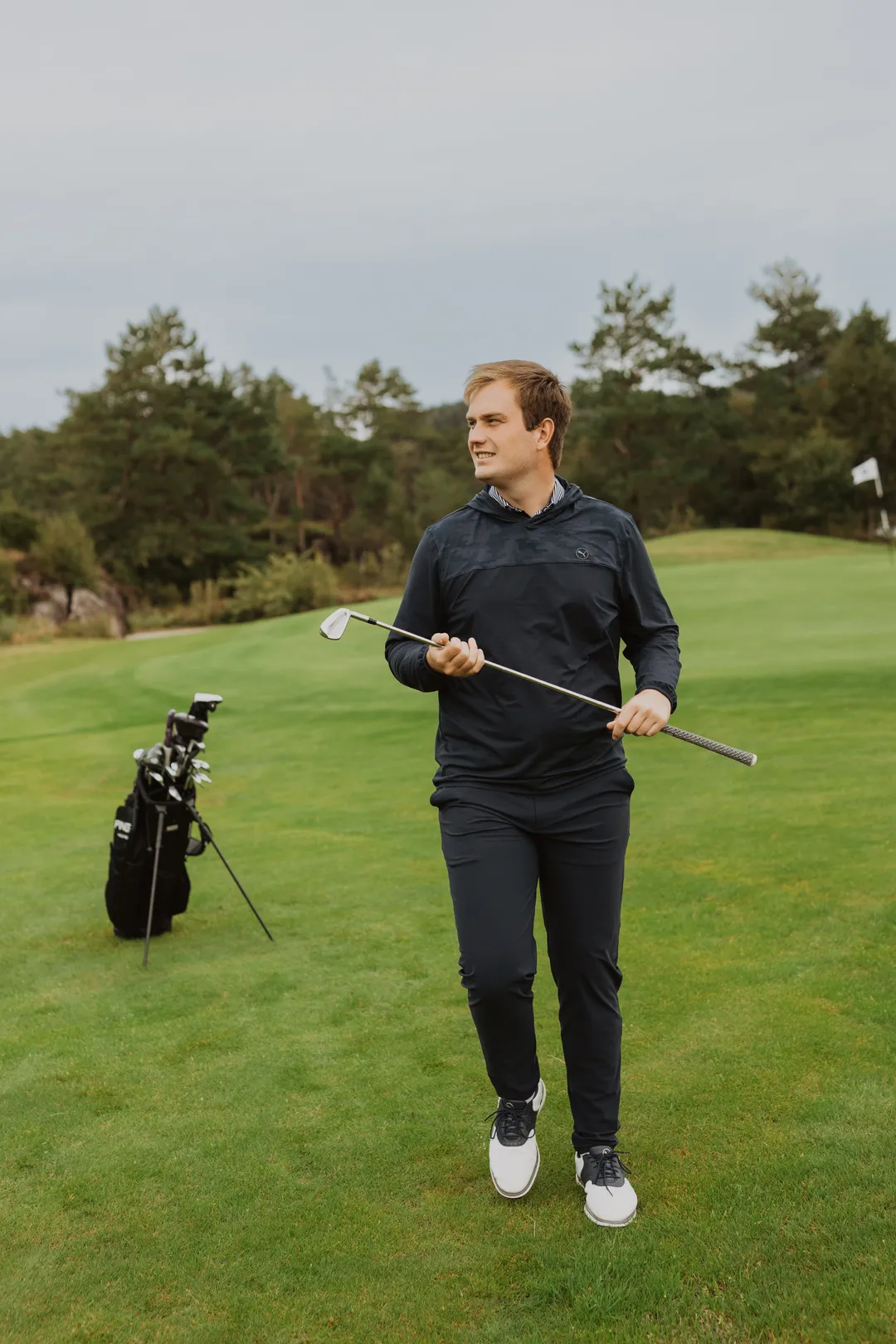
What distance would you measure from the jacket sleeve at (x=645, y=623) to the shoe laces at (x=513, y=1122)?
1.21 metres

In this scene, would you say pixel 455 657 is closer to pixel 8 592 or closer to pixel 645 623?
pixel 645 623

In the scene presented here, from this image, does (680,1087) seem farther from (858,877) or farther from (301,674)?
(301,674)

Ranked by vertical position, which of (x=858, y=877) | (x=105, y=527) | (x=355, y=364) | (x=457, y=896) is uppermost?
(x=355, y=364)

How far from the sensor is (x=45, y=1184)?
11.2 feet

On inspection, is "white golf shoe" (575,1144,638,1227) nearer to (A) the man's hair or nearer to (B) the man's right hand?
(B) the man's right hand

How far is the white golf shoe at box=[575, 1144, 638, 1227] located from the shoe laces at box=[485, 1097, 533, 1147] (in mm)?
164

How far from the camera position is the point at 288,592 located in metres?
36.6

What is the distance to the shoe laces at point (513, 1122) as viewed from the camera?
3.29m

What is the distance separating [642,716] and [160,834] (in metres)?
3.24

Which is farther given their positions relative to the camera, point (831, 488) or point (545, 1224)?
point (831, 488)

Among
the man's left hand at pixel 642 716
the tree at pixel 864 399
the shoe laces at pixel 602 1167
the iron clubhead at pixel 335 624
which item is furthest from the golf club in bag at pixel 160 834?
the tree at pixel 864 399

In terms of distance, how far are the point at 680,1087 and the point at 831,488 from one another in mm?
51016

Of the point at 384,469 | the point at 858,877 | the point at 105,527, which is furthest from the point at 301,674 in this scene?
the point at 384,469

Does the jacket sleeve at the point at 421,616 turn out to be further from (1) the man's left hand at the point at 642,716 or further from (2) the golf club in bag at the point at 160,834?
(2) the golf club in bag at the point at 160,834
